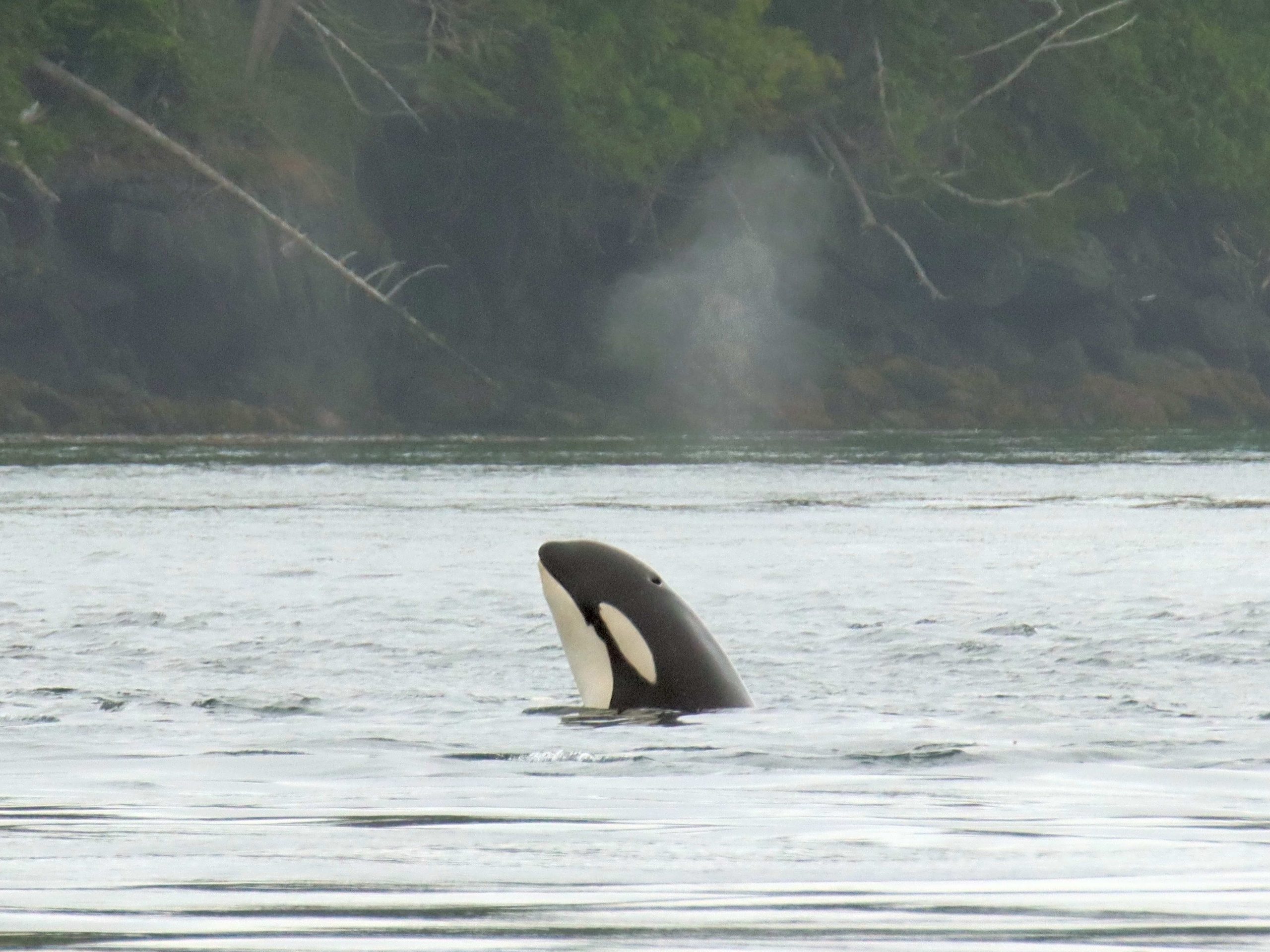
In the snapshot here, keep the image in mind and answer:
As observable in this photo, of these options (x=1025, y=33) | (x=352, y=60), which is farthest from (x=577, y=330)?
(x=1025, y=33)

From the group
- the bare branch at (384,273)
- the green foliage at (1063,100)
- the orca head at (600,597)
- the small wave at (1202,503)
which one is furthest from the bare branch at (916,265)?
the orca head at (600,597)

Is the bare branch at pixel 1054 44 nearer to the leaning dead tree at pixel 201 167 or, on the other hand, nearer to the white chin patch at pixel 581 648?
the leaning dead tree at pixel 201 167

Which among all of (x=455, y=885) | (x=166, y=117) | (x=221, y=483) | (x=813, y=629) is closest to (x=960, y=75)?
(x=166, y=117)

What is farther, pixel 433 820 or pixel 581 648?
pixel 581 648

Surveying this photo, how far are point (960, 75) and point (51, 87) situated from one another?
65.8 feet

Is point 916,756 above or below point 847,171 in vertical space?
below

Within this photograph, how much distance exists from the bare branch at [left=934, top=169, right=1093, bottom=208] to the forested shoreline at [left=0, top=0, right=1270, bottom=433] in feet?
0.88

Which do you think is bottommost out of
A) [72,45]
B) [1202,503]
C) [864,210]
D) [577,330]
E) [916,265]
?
[1202,503]

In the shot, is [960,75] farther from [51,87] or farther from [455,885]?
[455,885]

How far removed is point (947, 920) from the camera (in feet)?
17.3

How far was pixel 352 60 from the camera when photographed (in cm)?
5116

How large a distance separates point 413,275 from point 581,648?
3384 centimetres

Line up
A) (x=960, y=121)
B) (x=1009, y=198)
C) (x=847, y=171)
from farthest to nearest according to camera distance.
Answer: (x=960, y=121)
(x=1009, y=198)
(x=847, y=171)

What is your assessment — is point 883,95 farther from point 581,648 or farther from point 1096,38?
point 581,648
